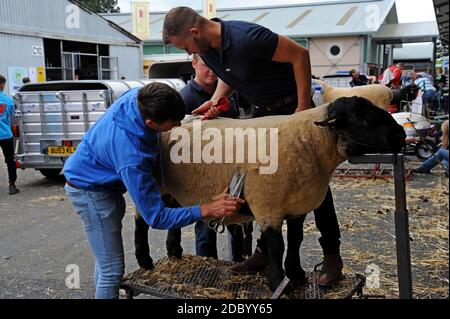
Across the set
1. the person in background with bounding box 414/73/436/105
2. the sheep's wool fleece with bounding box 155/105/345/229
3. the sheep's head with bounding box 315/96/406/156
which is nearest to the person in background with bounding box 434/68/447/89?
the person in background with bounding box 414/73/436/105

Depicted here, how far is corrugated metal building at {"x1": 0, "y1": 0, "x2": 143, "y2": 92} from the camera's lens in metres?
16.5

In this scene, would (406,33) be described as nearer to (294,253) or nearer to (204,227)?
(204,227)

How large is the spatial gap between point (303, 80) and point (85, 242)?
12.1 feet

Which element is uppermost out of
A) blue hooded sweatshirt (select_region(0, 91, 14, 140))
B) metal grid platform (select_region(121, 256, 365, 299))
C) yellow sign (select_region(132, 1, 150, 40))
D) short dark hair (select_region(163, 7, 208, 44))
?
yellow sign (select_region(132, 1, 150, 40))

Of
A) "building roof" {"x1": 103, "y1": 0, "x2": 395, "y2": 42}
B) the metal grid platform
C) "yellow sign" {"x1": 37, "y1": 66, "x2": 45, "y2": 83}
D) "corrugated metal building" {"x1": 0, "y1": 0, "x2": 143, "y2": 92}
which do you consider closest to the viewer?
the metal grid platform

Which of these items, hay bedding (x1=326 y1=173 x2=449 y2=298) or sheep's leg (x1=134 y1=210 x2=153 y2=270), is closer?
sheep's leg (x1=134 y1=210 x2=153 y2=270)

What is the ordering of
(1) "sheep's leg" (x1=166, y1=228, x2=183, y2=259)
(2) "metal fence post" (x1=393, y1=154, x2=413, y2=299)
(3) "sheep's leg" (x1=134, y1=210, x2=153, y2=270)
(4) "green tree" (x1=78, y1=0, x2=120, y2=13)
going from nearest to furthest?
(2) "metal fence post" (x1=393, y1=154, x2=413, y2=299), (3) "sheep's leg" (x1=134, y1=210, x2=153, y2=270), (1) "sheep's leg" (x1=166, y1=228, x2=183, y2=259), (4) "green tree" (x1=78, y1=0, x2=120, y2=13)

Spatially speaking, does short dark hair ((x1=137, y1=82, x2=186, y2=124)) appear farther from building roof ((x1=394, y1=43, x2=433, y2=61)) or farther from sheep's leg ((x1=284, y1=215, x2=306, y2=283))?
building roof ((x1=394, y1=43, x2=433, y2=61))

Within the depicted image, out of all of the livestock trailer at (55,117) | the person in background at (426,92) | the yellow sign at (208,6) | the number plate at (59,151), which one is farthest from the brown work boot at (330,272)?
the yellow sign at (208,6)

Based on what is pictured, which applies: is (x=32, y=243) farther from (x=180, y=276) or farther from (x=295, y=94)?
(x=295, y=94)

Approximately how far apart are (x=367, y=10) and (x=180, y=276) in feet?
102

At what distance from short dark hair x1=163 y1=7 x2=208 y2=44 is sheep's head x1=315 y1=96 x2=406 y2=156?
981 mm

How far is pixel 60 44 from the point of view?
63.8ft

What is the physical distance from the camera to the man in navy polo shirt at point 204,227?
397 centimetres
